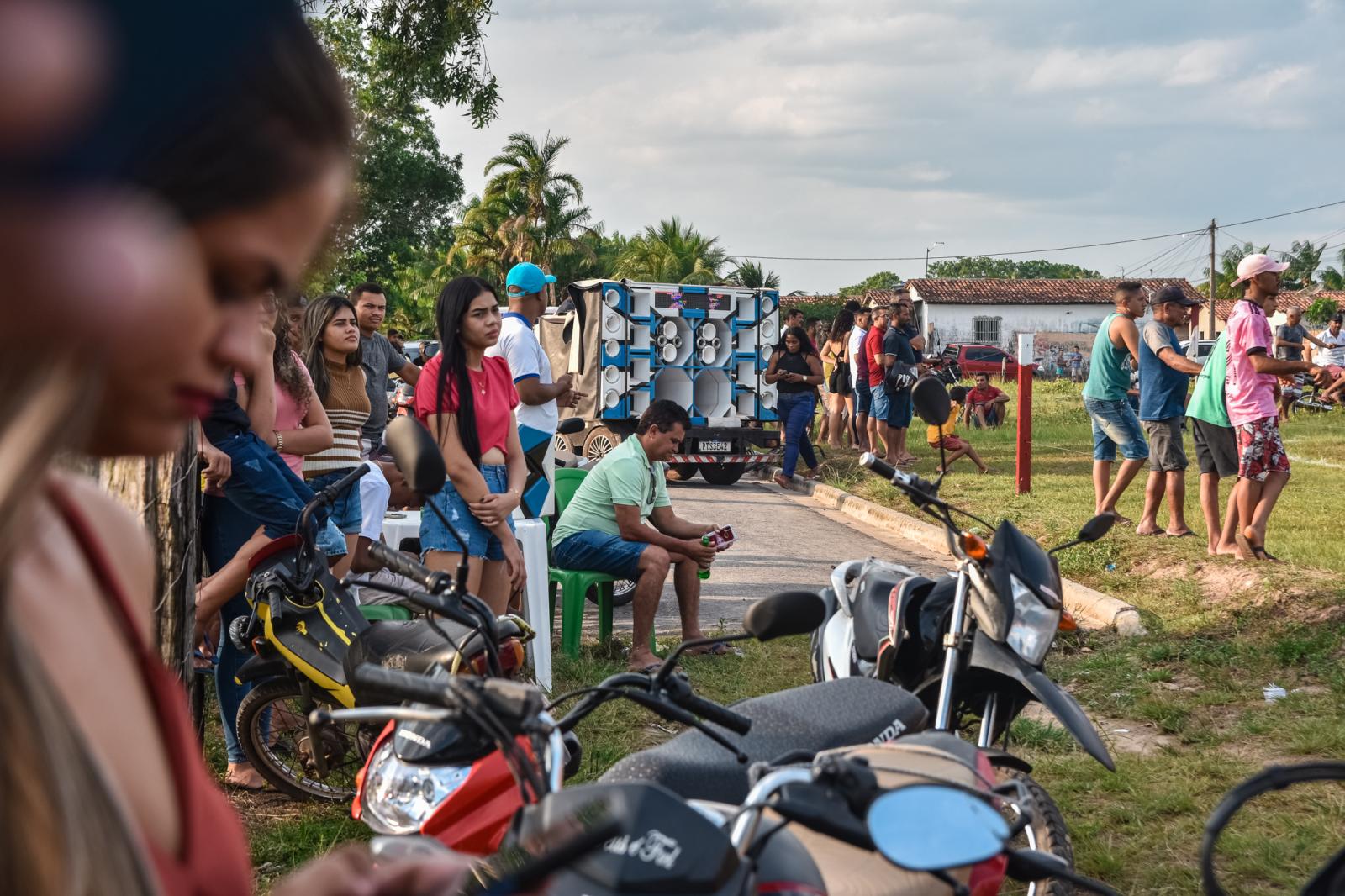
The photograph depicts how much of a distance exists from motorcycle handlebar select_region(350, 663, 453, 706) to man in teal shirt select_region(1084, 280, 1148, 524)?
858 cm

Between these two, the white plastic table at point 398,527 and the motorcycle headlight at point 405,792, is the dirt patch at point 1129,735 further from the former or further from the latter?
the motorcycle headlight at point 405,792

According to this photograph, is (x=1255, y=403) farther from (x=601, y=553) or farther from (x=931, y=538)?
(x=601, y=553)

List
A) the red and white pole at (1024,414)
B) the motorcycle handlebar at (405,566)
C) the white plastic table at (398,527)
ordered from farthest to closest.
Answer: the red and white pole at (1024,414) < the white plastic table at (398,527) < the motorcycle handlebar at (405,566)

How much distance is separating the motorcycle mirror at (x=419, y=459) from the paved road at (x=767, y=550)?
16.2ft

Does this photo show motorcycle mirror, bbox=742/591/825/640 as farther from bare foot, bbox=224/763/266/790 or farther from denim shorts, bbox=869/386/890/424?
denim shorts, bbox=869/386/890/424

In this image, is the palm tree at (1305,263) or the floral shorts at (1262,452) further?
the palm tree at (1305,263)

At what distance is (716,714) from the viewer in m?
2.20

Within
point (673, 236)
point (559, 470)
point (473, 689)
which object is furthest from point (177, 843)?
point (673, 236)

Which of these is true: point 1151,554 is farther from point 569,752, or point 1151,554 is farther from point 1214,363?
point 569,752

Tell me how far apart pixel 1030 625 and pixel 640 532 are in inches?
129

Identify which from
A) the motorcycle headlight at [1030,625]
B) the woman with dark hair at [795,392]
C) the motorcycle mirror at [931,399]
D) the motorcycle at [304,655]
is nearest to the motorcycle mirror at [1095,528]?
the motorcycle headlight at [1030,625]

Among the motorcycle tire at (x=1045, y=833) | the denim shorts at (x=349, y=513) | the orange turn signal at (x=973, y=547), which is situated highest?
the orange turn signal at (x=973, y=547)

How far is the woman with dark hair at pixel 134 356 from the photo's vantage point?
56 centimetres

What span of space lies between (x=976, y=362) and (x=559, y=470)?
1452 inches
